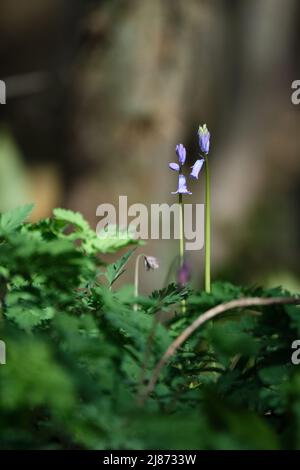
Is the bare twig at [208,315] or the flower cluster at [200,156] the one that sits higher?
the flower cluster at [200,156]

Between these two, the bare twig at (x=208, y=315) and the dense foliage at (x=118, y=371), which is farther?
the bare twig at (x=208, y=315)

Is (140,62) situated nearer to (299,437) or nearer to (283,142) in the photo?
(283,142)

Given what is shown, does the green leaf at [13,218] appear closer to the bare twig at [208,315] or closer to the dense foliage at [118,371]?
the dense foliage at [118,371]

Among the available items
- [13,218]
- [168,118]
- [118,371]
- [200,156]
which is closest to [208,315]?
[118,371]

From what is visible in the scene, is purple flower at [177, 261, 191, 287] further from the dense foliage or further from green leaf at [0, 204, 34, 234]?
green leaf at [0, 204, 34, 234]

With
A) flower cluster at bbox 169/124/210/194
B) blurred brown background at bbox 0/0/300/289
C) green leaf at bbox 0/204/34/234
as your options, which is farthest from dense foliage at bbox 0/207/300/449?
blurred brown background at bbox 0/0/300/289

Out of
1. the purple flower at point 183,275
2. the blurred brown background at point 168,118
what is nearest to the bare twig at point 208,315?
the purple flower at point 183,275

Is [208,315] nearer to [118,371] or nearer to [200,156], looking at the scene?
[118,371]
